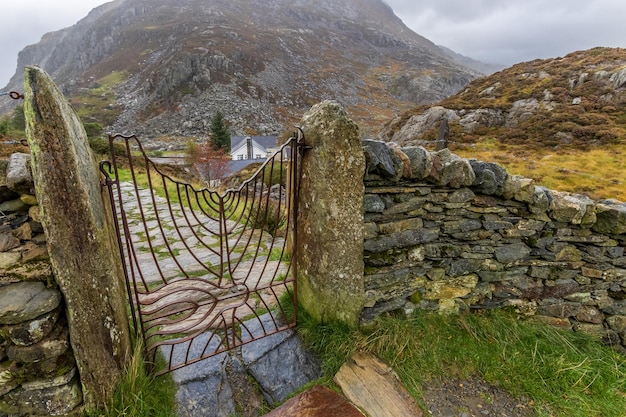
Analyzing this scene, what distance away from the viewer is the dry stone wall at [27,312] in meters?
1.81

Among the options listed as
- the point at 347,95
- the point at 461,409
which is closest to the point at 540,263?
the point at 461,409

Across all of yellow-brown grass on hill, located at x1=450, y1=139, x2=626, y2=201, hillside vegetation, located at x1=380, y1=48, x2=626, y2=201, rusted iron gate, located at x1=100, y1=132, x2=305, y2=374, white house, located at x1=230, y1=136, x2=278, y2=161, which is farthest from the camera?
white house, located at x1=230, y1=136, x2=278, y2=161

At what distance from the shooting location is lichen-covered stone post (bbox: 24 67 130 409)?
168 cm

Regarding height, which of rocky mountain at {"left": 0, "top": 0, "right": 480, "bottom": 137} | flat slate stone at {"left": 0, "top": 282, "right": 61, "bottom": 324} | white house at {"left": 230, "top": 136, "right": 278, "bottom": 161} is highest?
rocky mountain at {"left": 0, "top": 0, "right": 480, "bottom": 137}

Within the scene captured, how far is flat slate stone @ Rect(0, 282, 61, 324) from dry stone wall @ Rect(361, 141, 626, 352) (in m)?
2.41

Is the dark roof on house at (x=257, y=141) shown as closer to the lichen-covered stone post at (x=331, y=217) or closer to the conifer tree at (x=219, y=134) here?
the conifer tree at (x=219, y=134)

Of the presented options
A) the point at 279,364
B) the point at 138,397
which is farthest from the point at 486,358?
the point at 138,397

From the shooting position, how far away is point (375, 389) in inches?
106

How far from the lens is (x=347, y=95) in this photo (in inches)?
2665

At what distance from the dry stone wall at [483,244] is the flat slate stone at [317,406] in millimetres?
856

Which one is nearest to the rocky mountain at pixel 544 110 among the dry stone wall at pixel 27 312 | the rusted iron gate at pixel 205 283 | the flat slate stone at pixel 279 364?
the rusted iron gate at pixel 205 283

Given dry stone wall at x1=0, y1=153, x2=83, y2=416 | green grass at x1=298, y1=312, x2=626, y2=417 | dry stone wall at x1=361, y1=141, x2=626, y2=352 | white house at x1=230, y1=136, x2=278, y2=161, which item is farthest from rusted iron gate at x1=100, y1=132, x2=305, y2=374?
white house at x1=230, y1=136, x2=278, y2=161

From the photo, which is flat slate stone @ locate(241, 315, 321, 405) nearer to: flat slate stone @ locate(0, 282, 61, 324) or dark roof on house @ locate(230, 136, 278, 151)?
flat slate stone @ locate(0, 282, 61, 324)

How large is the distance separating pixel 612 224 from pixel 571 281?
0.80m
